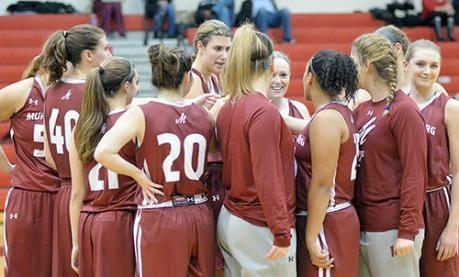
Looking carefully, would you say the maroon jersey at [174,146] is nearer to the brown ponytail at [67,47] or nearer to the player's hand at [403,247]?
the brown ponytail at [67,47]

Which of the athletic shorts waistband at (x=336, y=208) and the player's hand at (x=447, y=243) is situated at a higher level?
the athletic shorts waistband at (x=336, y=208)

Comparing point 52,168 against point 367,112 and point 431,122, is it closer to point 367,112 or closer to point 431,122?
point 367,112

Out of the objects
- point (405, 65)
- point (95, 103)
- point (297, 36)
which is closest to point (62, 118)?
point (95, 103)

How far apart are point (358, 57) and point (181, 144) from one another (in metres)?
Result: 1.02

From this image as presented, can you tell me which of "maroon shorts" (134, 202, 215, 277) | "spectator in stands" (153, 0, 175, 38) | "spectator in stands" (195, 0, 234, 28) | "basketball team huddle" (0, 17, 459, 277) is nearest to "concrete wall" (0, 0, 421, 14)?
"spectator in stands" (153, 0, 175, 38)

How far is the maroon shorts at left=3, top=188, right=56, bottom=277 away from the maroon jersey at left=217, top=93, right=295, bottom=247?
52.6 inches

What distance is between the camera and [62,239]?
179 inches

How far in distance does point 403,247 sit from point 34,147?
222 centimetres

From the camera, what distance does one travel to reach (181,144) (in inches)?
149

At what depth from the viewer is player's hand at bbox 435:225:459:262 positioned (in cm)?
406

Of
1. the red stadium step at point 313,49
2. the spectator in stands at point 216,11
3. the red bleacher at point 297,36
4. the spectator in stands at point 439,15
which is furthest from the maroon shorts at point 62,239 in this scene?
the spectator in stands at point 439,15

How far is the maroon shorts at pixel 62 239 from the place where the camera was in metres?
4.50

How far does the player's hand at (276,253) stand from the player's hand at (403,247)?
58 cm

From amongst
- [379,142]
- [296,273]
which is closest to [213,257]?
[296,273]
